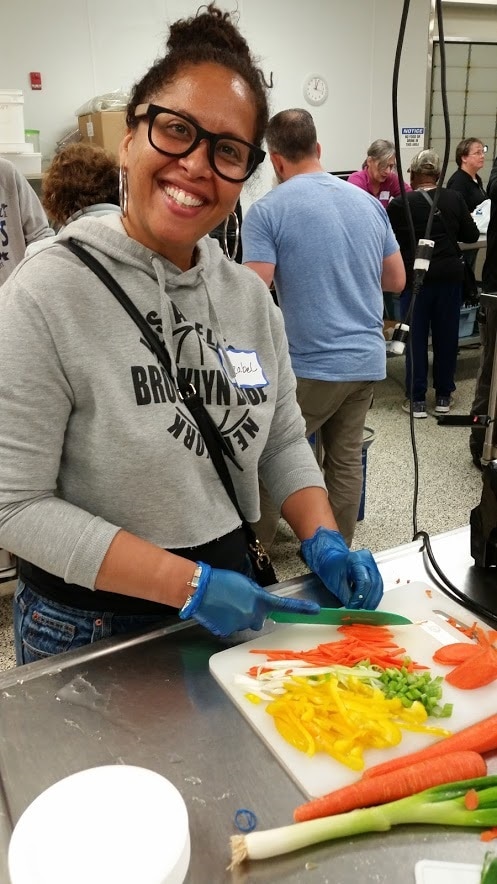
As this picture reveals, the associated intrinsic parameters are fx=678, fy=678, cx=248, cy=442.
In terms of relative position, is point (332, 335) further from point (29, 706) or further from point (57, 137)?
point (57, 137)

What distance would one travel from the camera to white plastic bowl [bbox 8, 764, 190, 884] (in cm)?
59

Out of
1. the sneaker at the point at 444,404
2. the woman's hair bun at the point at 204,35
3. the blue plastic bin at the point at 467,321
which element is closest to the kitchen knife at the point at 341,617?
the woman's hair bun at the point at 204,35

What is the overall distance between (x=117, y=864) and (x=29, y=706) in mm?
327

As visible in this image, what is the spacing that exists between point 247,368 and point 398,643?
494mm

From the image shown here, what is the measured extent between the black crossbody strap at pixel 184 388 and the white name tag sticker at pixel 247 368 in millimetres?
101

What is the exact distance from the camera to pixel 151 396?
979 mm

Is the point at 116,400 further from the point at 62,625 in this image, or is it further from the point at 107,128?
the point at 107,128

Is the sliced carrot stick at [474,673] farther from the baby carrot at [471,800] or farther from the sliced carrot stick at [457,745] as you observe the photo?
the baby carrot at [471,800]

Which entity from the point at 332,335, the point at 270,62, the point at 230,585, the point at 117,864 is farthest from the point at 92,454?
the point at 270,62

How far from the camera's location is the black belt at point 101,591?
1.04 m

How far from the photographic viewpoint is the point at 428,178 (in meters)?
4.24

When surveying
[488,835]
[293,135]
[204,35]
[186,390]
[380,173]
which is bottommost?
[488,835]

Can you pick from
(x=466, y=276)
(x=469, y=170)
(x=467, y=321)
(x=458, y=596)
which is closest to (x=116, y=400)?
(x=458, y=596)

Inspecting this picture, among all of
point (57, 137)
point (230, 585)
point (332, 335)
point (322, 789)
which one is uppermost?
point (57, 137)
